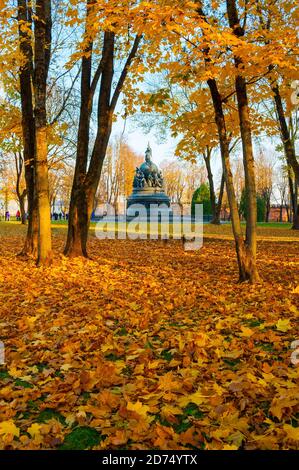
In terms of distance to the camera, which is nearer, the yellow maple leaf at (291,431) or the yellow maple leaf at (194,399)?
the yellow maple leaf at (291,431)

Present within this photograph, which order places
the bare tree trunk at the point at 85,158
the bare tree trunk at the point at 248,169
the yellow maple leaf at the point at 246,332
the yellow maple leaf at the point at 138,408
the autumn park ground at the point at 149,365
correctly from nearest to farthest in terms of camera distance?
the autumn park ground at the point at 149,365 < the yellow maple leaf at the point at 138,408 < the yellow maple leaf at the point at 246,332 < the bare tree trunk at the point at 248,169 < the bare tree trunk at the point at 85,158

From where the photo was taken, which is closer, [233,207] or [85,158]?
[233,207]

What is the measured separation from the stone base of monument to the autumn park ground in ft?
100

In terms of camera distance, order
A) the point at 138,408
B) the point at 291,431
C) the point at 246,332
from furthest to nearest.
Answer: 1. the point at 246,332
2. the point at 138,408
3. the point at 291,431

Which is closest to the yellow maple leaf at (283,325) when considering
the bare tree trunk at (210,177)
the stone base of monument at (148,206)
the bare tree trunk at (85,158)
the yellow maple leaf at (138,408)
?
the yellow maple leaf at (138,408)

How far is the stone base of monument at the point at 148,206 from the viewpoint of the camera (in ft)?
128

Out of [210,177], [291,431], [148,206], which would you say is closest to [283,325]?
[291,431]

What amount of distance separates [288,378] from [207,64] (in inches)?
238

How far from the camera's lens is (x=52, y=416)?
10.4 feet

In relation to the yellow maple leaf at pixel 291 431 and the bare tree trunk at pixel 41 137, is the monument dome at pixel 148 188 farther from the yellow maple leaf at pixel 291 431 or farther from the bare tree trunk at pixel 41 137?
the yellow maple leaf at pixel 291 431

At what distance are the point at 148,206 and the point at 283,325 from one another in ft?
115

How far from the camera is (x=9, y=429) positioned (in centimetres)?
287

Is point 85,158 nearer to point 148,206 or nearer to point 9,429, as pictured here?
point 9,429
